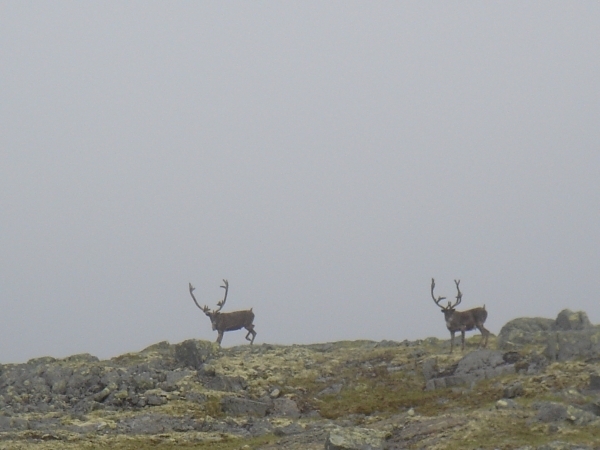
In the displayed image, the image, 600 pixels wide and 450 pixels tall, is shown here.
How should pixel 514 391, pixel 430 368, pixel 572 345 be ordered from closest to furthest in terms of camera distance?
1. pixel 514 391
2. pixel 572 345
3. pixel 430 368

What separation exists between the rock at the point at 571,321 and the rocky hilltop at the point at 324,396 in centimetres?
7

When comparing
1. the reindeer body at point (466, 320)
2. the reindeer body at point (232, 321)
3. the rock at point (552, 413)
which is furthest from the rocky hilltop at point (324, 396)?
the reindeer body at point (232, 321)

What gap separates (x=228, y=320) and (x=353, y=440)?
60.7 feet

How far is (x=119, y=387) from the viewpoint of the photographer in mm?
28641

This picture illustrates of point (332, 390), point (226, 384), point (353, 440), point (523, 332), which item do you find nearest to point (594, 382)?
point (523, 332)

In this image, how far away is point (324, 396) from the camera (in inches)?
1107

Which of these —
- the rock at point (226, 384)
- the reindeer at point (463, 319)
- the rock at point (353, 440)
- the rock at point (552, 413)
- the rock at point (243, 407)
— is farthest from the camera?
the reindeer at point (463, 319)

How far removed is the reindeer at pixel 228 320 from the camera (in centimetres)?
3709

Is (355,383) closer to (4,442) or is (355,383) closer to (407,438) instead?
(407,438)

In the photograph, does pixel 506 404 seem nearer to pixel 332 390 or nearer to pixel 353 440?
pixel 353 440

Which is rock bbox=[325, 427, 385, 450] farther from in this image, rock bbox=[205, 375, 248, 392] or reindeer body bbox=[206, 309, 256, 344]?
reindeer body bbox=[206, 309, 256, 344]

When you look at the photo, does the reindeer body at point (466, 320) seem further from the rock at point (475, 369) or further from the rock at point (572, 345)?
the rock at point (572, 345)

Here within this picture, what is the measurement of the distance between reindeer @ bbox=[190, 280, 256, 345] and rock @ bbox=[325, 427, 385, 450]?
17.5m

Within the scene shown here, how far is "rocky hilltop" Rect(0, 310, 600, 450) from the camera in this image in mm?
20516
